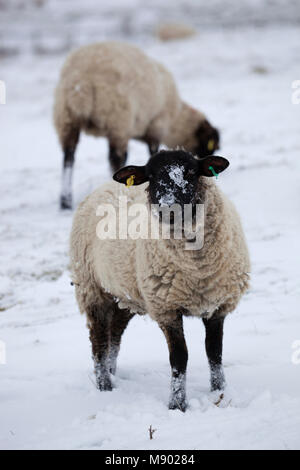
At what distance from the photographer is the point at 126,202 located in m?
4.14

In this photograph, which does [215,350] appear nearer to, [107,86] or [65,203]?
[65,203]

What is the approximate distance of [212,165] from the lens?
3438 millimetres

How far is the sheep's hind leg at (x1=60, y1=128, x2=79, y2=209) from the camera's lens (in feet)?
25.3

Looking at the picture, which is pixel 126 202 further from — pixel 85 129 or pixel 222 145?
pixel 222 145

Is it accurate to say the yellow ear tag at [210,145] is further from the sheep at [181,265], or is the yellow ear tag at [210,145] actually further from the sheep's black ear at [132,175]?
the sheep's black ear at [132,175]

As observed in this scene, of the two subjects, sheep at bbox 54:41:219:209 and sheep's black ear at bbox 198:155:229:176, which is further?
sheep at bbox 54:41:219:209

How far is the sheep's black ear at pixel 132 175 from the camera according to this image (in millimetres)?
3551

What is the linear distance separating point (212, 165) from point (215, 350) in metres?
1.35

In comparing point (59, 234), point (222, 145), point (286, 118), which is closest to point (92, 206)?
point (59, 234)

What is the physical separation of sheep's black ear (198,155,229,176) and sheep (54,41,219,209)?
4.45 meters

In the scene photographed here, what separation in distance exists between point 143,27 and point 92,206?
29211 mm

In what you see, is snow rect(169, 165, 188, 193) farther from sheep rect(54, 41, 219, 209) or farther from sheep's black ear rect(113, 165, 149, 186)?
sheep rect(54, 41, 219, 209)

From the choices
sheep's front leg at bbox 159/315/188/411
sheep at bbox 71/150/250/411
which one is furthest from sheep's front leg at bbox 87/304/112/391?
sheep's front leg at bbox 159/315/188/411

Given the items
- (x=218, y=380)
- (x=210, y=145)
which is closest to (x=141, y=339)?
(x=218, y=380)
